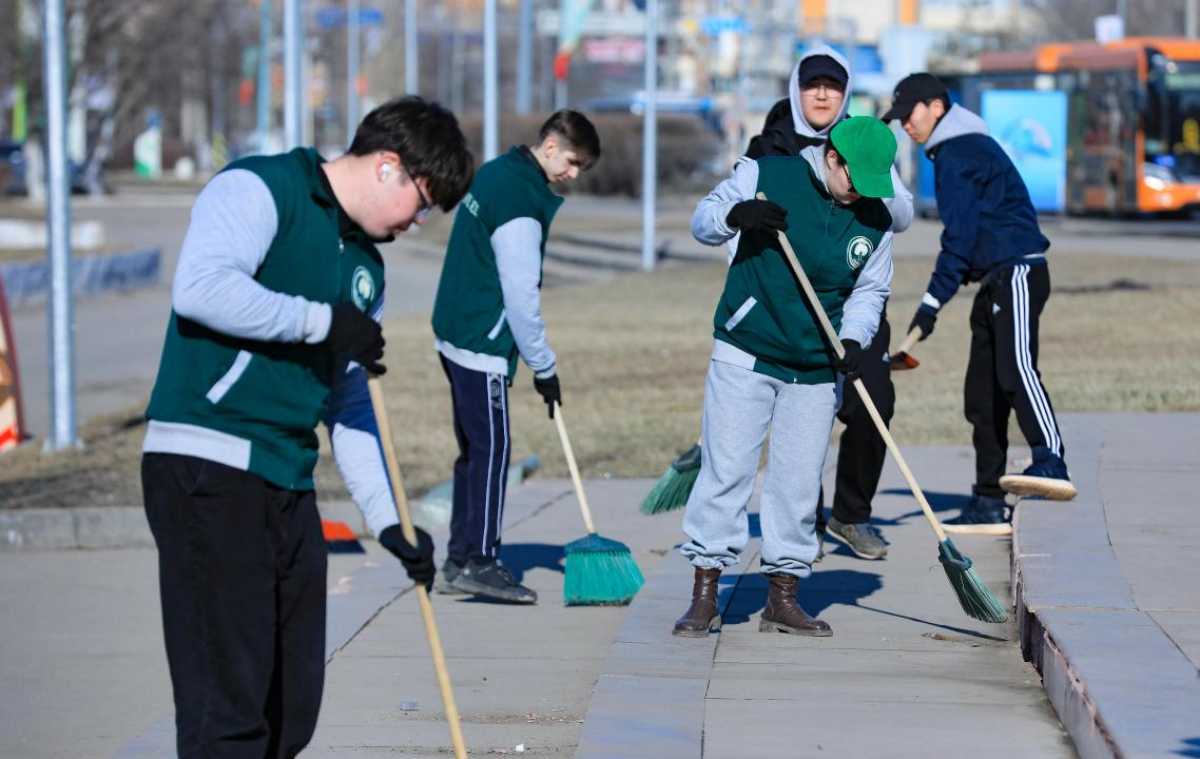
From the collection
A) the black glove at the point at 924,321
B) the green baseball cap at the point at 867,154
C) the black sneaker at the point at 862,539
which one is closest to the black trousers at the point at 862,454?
the black sneaker at the point at 862,539

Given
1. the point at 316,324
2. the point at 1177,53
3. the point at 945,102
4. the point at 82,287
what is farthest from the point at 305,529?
the point at 1177,53

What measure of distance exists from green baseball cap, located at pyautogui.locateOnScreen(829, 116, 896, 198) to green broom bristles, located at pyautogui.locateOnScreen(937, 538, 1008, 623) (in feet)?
3.90

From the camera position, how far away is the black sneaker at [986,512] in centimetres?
841

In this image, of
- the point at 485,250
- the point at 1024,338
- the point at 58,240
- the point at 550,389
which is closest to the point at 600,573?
the point at 550,389

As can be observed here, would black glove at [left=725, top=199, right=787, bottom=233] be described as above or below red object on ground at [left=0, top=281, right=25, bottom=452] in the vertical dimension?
above

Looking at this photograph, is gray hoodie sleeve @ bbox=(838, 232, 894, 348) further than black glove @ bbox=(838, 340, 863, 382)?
Yes

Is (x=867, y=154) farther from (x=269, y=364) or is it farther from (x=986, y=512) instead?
(x=986, y=512)

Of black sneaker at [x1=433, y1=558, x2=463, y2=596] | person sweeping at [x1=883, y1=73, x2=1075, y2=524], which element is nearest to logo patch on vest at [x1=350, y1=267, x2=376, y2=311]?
black sneaker at [x1=433, y1=558, x2=463, y2=596]

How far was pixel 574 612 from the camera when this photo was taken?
7.64m

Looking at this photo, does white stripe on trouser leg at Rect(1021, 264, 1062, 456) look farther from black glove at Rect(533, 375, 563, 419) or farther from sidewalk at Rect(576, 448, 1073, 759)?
black glove at Rect(533, 375, 563, 419)

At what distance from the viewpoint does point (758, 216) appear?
599cm

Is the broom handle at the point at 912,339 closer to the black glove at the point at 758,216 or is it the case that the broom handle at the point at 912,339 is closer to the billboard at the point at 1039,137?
the black glove at the point at 758,216

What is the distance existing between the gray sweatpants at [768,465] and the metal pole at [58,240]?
6.61 metres

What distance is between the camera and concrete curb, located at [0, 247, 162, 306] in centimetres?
2486
